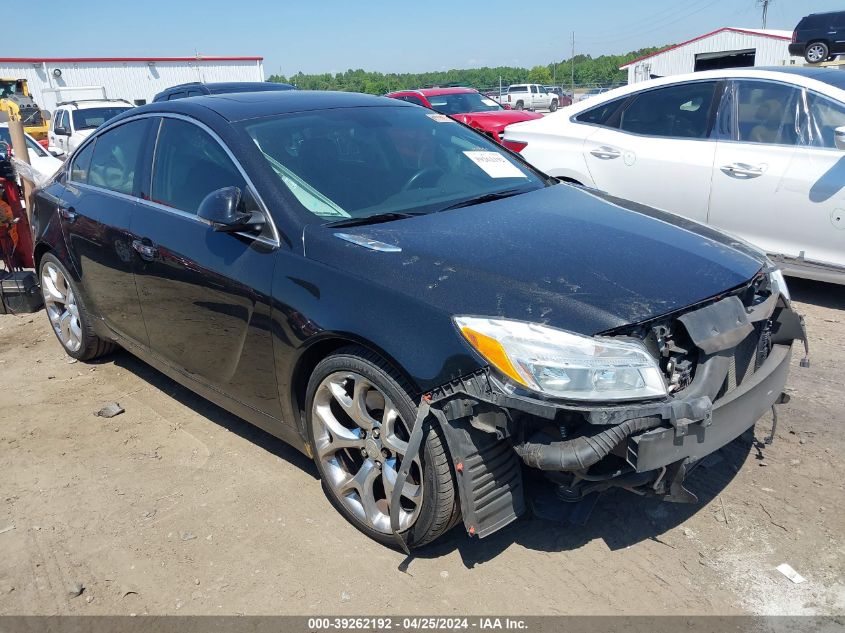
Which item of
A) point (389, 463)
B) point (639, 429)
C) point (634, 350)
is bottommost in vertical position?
point (389, 463)

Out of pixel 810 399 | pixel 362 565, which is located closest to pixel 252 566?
pixel 362 565

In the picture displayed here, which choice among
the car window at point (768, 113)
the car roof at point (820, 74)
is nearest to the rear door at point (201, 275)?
the car window at point (768, 113)

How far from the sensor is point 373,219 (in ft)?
9.95

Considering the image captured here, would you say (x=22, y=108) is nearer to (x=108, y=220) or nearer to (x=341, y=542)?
(x=108, y=220)

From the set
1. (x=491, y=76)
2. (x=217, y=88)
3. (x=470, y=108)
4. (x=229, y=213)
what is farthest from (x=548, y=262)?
(x=491, y=76)

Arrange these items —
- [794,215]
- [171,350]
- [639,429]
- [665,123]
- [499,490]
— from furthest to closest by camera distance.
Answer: [665,123]
[794,215]
[171,350]
[499,490]
[639,429]

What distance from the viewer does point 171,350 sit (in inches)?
146

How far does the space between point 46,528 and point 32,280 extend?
12.8 feet

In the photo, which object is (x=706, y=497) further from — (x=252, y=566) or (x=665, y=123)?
(x=665, y=123)

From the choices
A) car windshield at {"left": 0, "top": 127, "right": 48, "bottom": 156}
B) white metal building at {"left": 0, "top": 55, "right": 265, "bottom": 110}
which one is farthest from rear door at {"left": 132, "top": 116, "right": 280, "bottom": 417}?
white metal building at {"left": 0, "top": 55, "right": 265, "bottom": 110}

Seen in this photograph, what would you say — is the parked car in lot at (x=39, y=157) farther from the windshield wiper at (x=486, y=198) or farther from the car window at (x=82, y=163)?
the windshield wiper at (x=486, y=198)

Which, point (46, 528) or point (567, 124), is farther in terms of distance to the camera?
point (567, 124)

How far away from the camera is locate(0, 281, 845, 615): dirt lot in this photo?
2559mm

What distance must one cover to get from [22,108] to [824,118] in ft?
77.4
